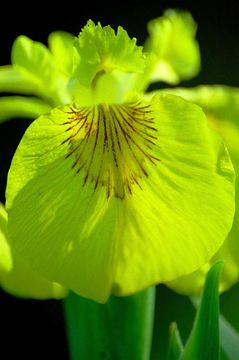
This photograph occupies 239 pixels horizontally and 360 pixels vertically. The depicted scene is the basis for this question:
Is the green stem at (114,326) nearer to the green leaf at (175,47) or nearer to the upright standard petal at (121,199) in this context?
the upright standard petal at (121,199)

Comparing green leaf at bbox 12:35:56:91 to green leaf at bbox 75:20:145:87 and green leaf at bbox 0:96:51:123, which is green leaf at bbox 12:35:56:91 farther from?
green leaf at bbox 75:20:145:87

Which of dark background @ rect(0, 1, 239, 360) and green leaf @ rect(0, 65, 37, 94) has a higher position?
green leaf @ rect(0, 65, 37, 94)

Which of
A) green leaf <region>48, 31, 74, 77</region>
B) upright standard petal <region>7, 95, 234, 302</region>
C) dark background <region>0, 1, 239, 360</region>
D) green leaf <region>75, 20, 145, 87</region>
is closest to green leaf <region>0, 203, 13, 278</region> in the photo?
upright standard petal <region>7, 95, 234, 302</region>

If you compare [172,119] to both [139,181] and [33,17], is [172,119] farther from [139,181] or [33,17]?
[33,17]

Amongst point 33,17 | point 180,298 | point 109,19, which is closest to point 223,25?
point 109,19

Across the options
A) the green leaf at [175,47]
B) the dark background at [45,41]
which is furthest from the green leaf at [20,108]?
the dark background at [45,41]

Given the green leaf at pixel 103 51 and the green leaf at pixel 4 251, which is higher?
the green leaf at pixel 103 51

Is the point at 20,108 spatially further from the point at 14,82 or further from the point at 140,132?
the point at 140,132
